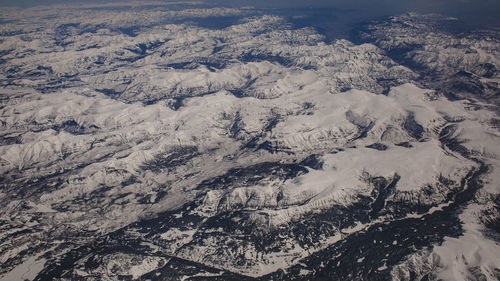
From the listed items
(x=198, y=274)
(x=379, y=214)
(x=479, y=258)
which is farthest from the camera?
(x=379, y=214)

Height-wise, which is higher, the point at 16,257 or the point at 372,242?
the point at 372,242

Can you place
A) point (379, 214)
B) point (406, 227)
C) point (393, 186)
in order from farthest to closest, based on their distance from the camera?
point (393, 186) < point (379, 214) < point (406, 227)

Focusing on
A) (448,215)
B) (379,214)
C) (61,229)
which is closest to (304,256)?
(379,214)

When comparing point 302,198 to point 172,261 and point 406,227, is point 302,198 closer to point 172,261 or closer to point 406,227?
point 406,227

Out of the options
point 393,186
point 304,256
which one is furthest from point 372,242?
point 393,186

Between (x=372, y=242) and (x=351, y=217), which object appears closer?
(x=372, y=242)

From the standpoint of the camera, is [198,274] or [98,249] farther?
[98,249]

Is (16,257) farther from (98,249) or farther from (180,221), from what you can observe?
(180,221)

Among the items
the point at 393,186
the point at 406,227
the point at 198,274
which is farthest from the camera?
the point at 393,186

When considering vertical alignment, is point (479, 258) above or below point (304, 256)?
above
